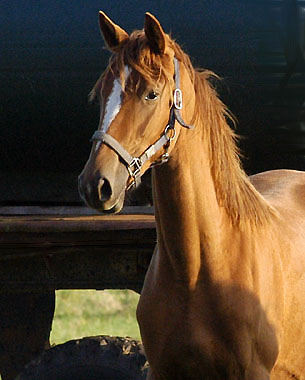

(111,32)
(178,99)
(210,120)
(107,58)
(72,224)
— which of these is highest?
(111,32)

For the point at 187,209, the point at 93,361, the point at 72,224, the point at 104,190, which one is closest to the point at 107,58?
the point at 72,224

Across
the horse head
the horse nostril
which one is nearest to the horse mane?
the horse head

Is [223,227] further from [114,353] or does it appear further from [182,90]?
[114,353]

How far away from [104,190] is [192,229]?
2.00 ft

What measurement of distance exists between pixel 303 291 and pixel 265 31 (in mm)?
1726

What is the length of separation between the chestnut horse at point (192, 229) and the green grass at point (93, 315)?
5006 millimetres

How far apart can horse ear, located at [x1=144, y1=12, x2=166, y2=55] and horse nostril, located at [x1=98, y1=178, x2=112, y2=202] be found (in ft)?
1.87

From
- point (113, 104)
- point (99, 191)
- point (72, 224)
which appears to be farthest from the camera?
point (72, 224)

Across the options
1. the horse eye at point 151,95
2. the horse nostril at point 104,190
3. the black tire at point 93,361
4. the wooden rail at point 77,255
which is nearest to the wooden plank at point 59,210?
the wooden rail at point 77,255

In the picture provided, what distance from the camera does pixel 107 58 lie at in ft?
17.6

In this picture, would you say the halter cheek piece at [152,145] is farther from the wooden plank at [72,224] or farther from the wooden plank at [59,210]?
the wooden plank at [59,210]

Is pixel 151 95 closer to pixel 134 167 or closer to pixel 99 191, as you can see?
pixel 134 167

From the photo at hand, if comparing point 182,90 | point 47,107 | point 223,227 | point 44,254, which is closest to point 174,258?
point 223,227

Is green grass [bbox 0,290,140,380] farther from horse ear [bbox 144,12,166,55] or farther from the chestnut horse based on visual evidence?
horse ear [bbox 144,12,166,55]
